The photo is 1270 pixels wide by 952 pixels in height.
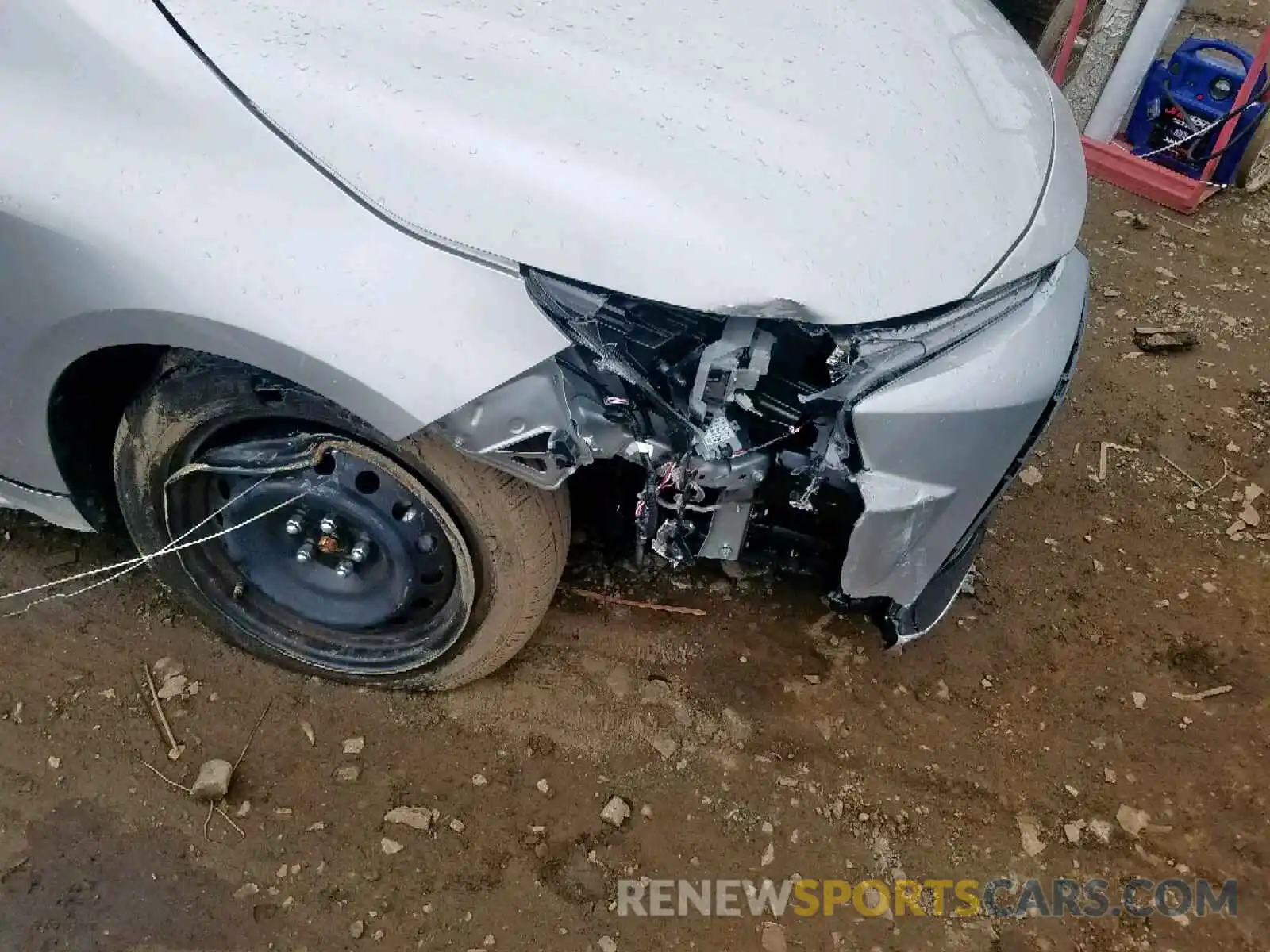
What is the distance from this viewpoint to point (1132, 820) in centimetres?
225

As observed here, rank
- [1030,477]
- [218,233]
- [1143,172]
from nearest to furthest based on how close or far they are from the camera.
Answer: [218,233] → [1030,477] → [1143,172]

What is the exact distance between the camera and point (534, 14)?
173 centimetres

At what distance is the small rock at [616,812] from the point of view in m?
2.14

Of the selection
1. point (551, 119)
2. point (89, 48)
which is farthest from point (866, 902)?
point (89, 48)

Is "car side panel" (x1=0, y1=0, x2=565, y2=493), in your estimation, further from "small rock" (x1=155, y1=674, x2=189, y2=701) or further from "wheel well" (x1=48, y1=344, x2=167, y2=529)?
"small rock" (x1=155, y1=674, x2=189, y2=701)

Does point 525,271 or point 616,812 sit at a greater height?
Answer: point 525,271

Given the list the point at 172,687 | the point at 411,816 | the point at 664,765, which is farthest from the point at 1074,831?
the point at 172,687

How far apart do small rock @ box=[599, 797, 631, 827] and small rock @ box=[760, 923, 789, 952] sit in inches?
14.6

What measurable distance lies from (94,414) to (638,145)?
123 centimetres

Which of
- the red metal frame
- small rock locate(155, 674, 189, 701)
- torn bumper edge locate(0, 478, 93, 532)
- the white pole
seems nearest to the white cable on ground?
torn bumper edge locate(0, 478, 93, 532)

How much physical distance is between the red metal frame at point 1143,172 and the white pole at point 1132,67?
70mm

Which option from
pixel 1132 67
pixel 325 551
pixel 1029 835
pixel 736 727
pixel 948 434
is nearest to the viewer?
pixel 948 434

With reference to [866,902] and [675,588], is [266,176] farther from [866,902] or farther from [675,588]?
[866,902]

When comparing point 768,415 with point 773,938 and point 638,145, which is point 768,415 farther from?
point 773,938
